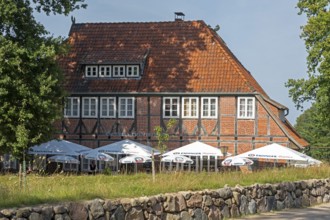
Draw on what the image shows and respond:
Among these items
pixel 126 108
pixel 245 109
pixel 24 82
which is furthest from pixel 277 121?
pixel 24 82

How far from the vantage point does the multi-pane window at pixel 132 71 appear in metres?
44.1

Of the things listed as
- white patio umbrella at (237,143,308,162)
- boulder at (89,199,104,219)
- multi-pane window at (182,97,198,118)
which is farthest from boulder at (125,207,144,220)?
multi-pane window at (182,97,198,118)

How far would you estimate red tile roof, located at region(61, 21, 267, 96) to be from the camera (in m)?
42.8

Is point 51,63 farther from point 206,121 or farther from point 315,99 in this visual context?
point 315,99

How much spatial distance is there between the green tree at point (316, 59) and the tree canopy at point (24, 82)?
15682mm

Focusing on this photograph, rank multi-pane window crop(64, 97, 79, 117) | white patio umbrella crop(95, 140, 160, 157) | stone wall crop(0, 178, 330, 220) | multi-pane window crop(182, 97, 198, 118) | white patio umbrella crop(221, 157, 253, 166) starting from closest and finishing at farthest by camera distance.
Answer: stone wall crop(0, 178, 330, 220), white patio umbrella crop(221, 157, 253, 166), white patio umbrella crop(95, 140, 160, 157), multi-pane window crop(182, 97, 198, 118), multi-pane window crop(64, 97, 79, 117)

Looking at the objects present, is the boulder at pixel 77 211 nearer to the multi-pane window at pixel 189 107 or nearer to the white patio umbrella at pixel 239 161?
the white patio umbrella at pixel 239 161

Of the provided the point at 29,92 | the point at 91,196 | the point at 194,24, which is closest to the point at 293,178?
the point at 91,196

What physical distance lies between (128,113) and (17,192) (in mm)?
30090

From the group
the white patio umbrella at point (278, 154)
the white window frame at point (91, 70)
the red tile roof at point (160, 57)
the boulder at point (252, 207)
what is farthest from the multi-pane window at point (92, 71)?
the boulder at point (252, 207)

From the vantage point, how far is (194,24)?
150 feet

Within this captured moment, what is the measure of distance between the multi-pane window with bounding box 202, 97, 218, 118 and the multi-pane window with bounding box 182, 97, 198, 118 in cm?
52

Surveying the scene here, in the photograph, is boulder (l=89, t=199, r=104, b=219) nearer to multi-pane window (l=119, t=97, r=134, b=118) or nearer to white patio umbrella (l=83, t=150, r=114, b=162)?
white patio umbrella (l=83, t=150, r=114, b=162)

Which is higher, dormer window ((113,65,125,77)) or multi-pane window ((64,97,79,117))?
dormer window ((113,65,125,77))
